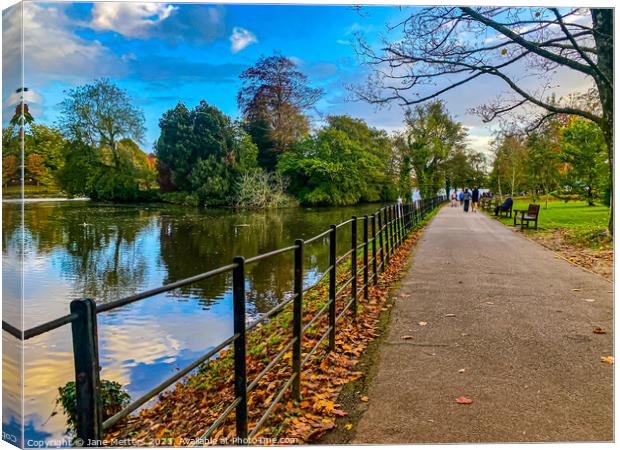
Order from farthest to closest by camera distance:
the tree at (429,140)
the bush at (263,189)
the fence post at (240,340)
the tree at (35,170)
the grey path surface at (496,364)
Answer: the tree at (429,140) < the bush at (263,189) < the tree at (35,170) < the grey path surface at (496,364) < the fence post at (240,340)

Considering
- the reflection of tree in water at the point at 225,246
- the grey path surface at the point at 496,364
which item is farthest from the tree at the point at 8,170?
the reflection of tree in water at the point at 225,246

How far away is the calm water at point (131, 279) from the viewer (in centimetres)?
288

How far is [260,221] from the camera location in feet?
43.1

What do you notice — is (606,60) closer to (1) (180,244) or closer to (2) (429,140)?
(2) (429,140)

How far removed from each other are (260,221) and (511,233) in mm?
6930

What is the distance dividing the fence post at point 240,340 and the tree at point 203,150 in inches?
161

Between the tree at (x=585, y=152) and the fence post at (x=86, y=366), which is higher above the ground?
the tree at (x=585, y=152)

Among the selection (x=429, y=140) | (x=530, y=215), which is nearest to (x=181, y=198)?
(x=429, y=140)

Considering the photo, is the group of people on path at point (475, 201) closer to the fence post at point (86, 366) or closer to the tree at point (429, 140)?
the tree at point (429, 140)

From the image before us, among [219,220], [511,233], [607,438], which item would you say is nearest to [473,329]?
[607,438]

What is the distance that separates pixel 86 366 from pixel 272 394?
83.9 inches

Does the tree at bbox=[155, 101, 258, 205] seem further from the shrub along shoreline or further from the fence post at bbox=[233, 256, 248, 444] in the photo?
the fence post at bbox=[233, 256, 248, 444]

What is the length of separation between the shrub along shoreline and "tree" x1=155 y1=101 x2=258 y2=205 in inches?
110

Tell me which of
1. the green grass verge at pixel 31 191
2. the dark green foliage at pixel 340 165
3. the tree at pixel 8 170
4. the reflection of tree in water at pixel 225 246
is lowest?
the reflection of tree in water at pixel 225 246
